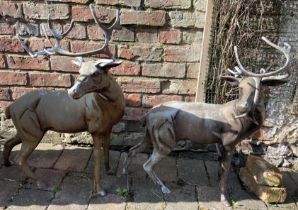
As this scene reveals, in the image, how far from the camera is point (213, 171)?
3.72 metres

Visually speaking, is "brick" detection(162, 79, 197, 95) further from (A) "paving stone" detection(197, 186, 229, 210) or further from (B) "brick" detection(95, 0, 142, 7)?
(A) "paving stone" detection(197, 186, 229, 210)

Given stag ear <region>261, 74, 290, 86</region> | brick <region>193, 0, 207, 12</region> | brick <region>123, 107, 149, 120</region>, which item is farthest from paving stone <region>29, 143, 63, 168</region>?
stag ear <region>261, 74, 290, 86</region>

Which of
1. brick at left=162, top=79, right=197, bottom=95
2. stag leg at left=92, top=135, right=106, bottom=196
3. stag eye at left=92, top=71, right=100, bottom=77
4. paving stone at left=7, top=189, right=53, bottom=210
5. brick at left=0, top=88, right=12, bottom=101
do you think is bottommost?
paving stone at left=7, top=189, right=53, bottom=210

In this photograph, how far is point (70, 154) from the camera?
12.7 ft

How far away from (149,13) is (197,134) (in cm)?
138

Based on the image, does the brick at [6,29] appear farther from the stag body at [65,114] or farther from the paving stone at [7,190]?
the paving stone at [7,190]

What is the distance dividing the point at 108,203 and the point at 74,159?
876mm

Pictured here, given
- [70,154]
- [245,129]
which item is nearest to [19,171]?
[70,154]

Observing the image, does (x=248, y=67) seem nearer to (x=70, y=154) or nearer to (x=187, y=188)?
(x=187, y=188)

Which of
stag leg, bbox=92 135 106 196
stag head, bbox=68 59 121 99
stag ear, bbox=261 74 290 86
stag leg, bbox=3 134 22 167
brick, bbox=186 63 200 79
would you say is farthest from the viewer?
brick, bbox=186 63 200 79

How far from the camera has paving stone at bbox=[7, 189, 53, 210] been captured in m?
3.00

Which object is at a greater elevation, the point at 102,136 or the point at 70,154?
the point at 102,136

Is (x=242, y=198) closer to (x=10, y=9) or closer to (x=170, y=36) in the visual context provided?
(x=170, y=36)

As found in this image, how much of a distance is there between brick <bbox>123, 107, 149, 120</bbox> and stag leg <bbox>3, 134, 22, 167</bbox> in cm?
119
